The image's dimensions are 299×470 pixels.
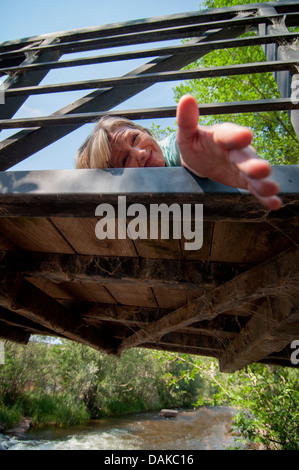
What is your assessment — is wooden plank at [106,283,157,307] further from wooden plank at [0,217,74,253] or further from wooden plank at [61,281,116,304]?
wooden plank at [0,217,74,253]

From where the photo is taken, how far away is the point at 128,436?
45.0ft

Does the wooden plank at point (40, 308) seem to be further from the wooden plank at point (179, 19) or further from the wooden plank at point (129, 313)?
the wooden plank at point (179, 19)

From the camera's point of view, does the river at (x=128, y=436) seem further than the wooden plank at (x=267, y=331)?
Yes

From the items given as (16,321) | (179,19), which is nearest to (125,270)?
(179,19)

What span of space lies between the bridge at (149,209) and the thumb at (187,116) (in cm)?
13

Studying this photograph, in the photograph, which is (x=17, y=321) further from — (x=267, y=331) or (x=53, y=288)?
(x=267, y=331)

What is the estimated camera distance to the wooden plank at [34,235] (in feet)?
4.50

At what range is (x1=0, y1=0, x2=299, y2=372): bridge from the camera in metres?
0.92

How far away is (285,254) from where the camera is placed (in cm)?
119

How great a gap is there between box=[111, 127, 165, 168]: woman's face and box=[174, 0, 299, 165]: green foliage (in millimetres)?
6690

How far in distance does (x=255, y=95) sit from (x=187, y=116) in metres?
7.92

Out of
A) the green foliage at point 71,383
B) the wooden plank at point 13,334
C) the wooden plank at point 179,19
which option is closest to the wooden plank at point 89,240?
the wooden plank at point 179,19

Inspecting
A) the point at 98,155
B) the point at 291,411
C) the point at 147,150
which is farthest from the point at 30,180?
the point at 291,411
